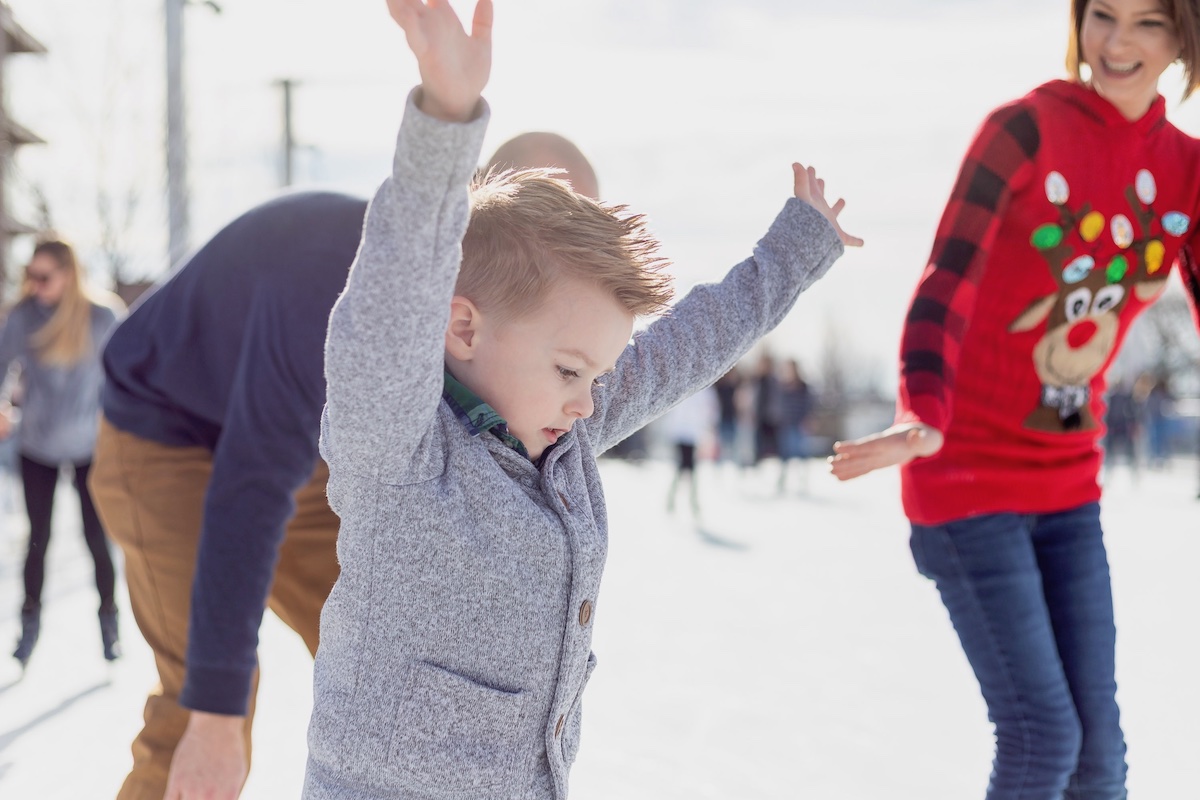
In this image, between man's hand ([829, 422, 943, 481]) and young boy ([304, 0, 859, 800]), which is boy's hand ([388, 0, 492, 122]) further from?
man's hand ([829, 422, 943, 481])

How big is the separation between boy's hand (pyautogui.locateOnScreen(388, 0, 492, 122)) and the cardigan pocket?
0.66 m

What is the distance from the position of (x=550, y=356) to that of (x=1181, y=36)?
1578 millimetres

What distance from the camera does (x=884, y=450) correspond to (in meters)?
2.13

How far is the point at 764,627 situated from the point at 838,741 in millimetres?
1942

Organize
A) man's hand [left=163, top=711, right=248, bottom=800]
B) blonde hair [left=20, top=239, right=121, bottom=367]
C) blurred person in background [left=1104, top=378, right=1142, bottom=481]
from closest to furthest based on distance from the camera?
man's hand [left=163, top=711, right=248, bottom=800]
blonde hair [left=20, top=239, right=121, bottom=367]
blurred person in background [left=1104, top=378, right=1142, bottom=481]

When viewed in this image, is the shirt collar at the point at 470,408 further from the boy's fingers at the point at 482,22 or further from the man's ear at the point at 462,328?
the boy's fingers at the point at 482,22

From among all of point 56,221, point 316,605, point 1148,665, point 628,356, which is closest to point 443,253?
point 628,356

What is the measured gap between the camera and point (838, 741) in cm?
405

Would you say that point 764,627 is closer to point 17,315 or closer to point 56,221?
point 17,315

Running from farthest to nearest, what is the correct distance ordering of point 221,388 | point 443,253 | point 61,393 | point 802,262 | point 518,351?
point 61,393, point 221,388, point 802,262, point 518,351, point 443,253

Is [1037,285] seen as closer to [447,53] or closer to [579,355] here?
[579,355]

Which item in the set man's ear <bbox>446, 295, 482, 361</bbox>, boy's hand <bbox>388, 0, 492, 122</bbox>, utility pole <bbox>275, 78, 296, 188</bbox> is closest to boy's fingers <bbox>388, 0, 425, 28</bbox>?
boy's hand <bbox>388, 0, 492, 122</bbox>

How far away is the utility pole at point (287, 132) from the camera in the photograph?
62.8 feet

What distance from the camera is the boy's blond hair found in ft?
5.06
